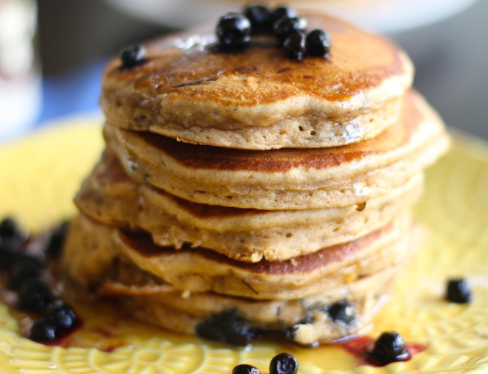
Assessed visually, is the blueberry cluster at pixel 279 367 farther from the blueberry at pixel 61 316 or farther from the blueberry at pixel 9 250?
the blueberry at pixel 9 250

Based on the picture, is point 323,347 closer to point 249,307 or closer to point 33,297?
point 249,307

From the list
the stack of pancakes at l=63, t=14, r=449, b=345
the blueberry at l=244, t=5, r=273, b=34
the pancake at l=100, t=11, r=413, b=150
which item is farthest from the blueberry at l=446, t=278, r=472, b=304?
the blueberry at l=244, t=5, r=273, b=34

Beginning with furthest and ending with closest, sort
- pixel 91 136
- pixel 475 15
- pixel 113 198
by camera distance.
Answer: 1. pixel 475 15
2. pixel 91 136
3. pixel 113 198

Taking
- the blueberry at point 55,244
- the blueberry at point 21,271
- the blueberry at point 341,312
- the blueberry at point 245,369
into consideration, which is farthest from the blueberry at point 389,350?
the blueberry at point 55,244

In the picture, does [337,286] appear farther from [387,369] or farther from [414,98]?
[414,98]

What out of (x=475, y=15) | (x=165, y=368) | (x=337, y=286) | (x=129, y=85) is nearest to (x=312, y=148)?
(x=337, y=286)

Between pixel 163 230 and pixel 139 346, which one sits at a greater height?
pixel 163 230
